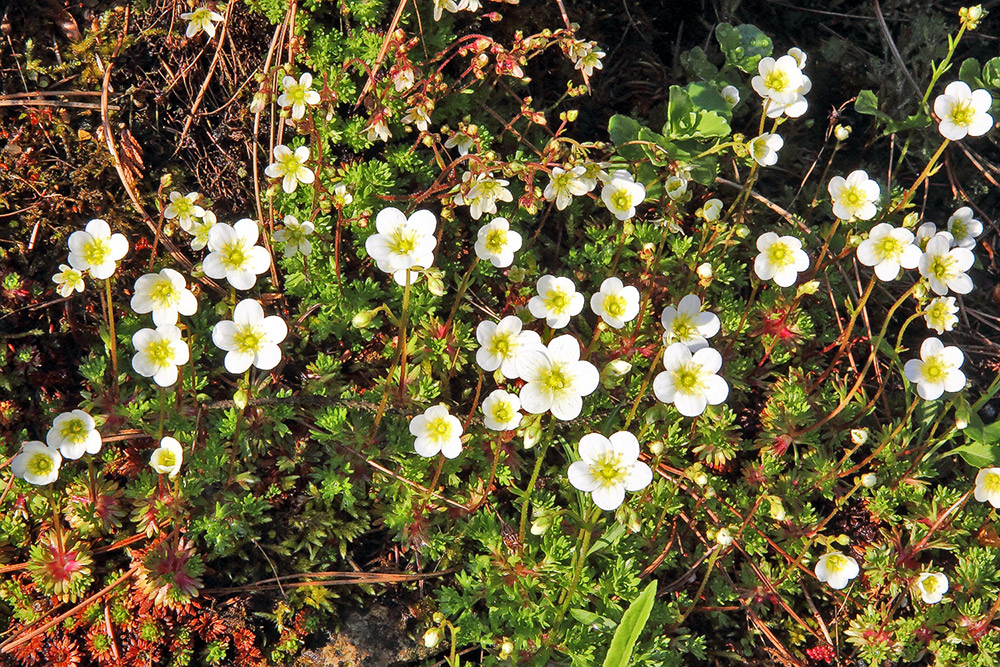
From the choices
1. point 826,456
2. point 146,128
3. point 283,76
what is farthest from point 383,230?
point 826,456

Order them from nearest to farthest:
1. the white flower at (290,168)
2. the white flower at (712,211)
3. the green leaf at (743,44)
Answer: the white flower at (290,168) < the white flower at (712,211) < the green leaf at (743,44)

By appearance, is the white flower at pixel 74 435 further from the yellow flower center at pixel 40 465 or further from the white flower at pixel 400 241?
the white flower at pixel 400 241

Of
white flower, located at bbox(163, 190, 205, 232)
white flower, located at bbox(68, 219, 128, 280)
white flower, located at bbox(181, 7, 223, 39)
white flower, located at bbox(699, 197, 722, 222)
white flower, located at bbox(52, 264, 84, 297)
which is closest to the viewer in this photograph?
white flower, located at bbox(68, 219, 128, 280)

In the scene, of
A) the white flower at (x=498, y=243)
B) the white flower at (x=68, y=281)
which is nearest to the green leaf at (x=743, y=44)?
the white flower at (x=498, y=243)

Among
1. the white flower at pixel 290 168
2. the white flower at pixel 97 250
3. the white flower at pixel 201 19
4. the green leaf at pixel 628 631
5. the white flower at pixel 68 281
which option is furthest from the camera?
the white flower at pixel 201 19

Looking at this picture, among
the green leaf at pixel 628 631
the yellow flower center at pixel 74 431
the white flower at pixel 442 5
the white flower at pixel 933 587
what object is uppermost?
the white flower at pixel 442 5

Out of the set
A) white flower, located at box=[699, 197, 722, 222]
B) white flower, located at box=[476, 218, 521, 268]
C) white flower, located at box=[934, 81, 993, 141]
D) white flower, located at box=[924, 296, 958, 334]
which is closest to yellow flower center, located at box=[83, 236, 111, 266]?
white flower, located at box=[476, 218, 521, 268]

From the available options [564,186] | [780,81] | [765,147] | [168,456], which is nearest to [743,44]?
[780,81]

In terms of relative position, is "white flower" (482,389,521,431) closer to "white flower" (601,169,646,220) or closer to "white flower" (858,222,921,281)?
"white flower" (601,169,646,220)
